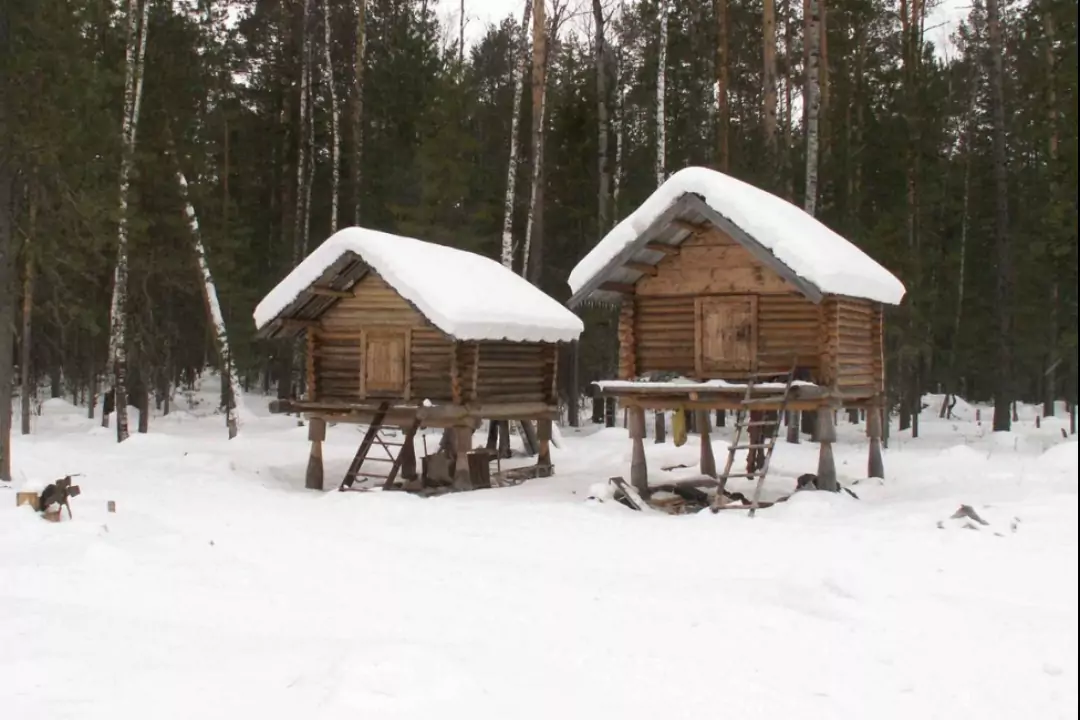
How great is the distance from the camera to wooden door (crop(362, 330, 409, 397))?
19.0m

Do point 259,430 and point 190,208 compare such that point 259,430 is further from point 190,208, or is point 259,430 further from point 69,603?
point 69,603

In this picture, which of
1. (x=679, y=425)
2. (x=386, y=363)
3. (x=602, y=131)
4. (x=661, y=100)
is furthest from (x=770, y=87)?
(x=386, y=363)

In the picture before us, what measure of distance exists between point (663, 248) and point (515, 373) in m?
4.95

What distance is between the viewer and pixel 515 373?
2048cm

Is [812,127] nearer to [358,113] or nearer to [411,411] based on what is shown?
[411,411]

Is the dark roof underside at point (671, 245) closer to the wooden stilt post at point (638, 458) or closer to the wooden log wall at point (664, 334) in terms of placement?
the wooden log wall at point (664, 334)

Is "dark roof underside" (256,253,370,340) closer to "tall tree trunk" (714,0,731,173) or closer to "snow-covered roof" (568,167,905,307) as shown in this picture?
"snow-covered roof" (568,167,905,307)

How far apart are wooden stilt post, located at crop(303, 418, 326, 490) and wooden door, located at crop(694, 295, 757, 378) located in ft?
24.5

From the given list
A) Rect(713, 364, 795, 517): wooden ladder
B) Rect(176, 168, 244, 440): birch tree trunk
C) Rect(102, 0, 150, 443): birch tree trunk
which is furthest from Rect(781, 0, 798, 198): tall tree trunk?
Rect(102, 0, 150, 443): birch tree trunk

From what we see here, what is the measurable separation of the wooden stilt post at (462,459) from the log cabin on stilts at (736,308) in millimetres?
3362

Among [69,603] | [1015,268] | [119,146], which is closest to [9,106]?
[119,146]

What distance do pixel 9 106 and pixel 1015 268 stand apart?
96.3 feet

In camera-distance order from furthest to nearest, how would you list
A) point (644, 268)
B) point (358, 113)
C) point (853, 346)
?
point (358, 113) < point (644, 268) < point (853, 346)

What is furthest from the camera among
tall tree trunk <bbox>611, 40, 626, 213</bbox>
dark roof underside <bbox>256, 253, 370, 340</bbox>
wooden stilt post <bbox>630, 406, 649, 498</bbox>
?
tall tree trunk <bbox>611, 40, 626, 213</bbox>
